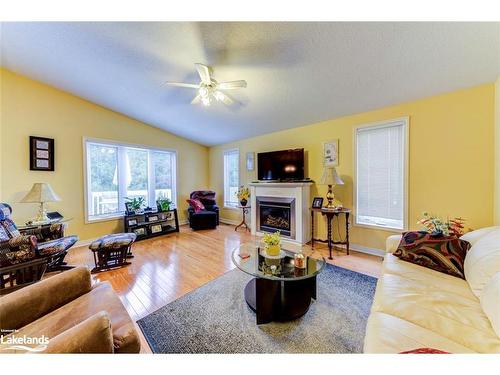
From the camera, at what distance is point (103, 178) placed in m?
3.76

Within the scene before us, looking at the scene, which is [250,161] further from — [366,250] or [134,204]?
[366,250]

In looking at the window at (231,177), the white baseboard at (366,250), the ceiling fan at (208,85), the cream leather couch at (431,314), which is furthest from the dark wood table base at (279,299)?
the window at (231,177)

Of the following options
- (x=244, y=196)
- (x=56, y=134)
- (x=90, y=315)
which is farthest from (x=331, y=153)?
(x=56, y=134)

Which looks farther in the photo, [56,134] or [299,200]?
[299,200]

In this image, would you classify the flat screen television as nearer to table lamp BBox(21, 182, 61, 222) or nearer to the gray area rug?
the gray area rug

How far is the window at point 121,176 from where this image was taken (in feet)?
11.9

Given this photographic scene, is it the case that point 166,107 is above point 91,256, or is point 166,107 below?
above

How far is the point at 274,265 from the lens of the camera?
1.78 metres

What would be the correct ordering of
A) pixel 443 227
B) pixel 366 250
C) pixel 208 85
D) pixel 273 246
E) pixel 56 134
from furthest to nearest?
pixel 56 134 → pixel 366 250 → pixel 208 85 → pixel 443 227 → pixel 273 246

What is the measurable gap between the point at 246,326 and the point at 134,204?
3455 millimetres

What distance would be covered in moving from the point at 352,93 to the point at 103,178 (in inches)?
183

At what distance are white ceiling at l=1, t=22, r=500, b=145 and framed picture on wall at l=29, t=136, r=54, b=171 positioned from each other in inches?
38.0
